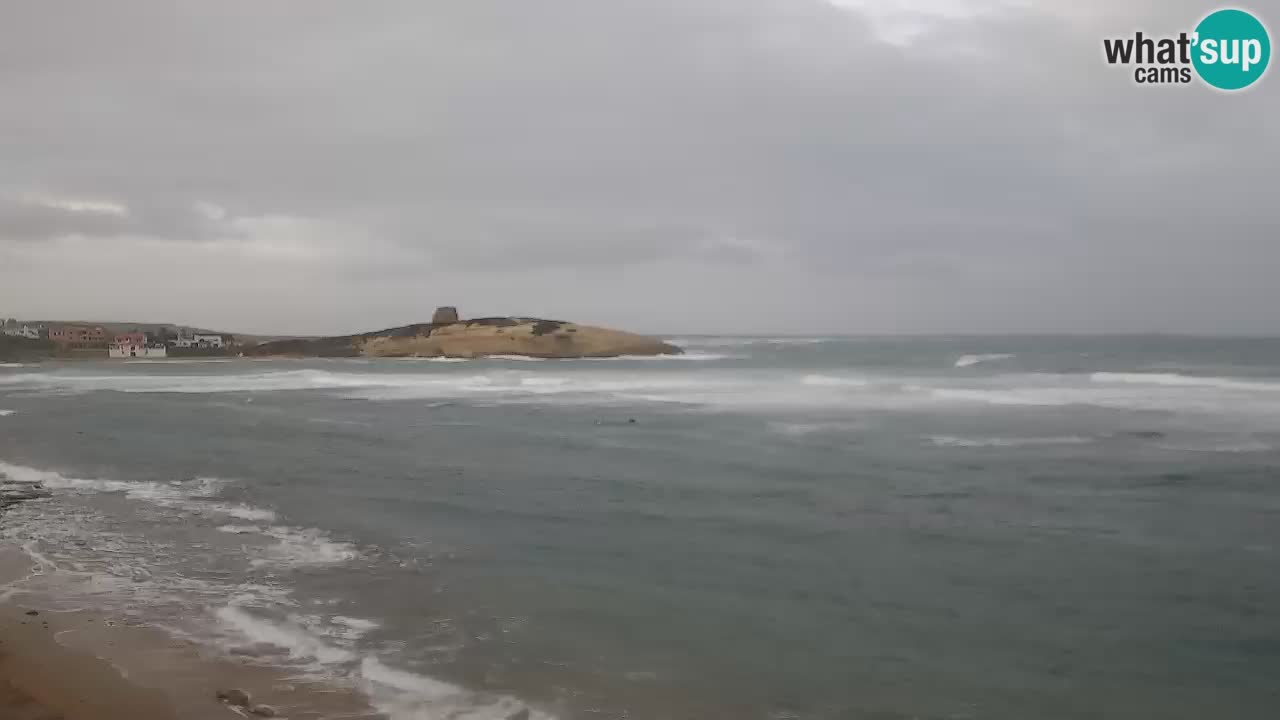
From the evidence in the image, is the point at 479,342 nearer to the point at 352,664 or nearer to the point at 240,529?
the point at 240,529

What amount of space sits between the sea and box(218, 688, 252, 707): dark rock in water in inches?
19.0

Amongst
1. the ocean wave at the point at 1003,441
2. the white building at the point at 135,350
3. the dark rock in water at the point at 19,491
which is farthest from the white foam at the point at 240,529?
the white building at the point at 135,350

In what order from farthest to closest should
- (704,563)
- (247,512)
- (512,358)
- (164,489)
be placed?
(512,358) < (164,489) < (247,512) < (704,563)

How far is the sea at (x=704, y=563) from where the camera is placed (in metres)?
5.48

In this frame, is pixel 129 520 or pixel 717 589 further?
pixel 129 520

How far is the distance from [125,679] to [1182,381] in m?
43.0

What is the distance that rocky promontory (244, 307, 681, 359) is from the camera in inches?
3337

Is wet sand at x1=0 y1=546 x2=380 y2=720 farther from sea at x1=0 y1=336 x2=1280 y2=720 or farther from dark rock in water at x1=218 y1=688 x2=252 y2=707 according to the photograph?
sea at x1=0 y1=336 x2=1280 y2=720

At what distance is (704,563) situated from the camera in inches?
330

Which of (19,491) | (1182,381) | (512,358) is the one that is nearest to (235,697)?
(19,491)

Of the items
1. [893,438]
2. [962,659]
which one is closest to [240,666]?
[962,659]

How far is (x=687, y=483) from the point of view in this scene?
13.1 m

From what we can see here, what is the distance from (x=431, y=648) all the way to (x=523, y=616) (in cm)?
92

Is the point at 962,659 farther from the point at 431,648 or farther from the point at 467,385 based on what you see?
the point at 467,385
